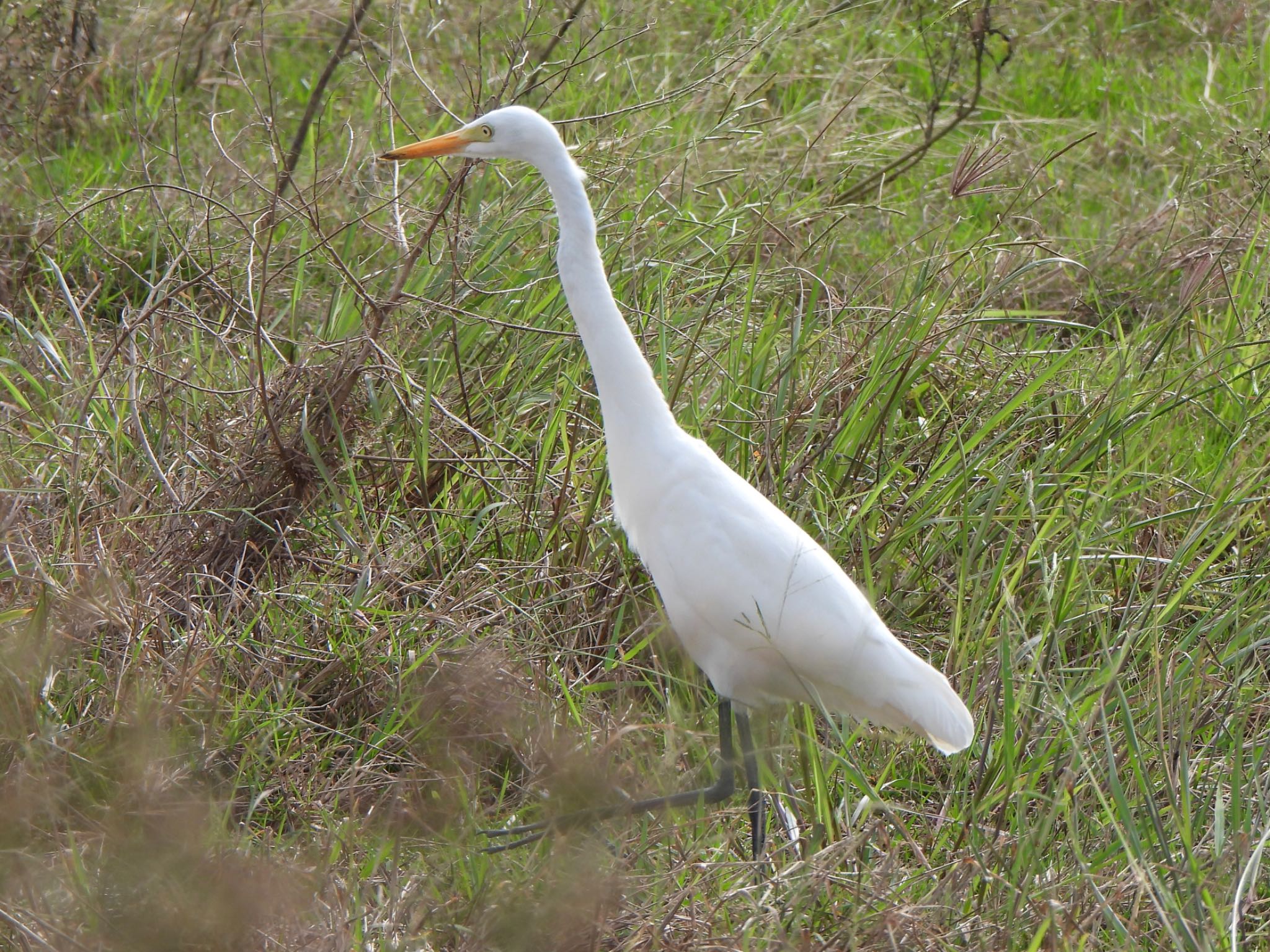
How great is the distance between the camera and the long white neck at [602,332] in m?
2.37

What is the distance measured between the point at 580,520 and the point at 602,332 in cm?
73

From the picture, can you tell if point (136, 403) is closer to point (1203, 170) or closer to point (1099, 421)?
point (1099, 421)

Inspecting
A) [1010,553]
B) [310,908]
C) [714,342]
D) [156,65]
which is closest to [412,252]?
[714,342]

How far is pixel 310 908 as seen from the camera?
6.06ft

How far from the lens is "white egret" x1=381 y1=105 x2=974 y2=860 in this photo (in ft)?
7.77

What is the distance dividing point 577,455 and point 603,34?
1.92m

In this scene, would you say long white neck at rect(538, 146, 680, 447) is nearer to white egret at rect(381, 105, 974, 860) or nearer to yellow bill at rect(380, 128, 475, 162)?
white egret at rect(381, 105, 974, 860)

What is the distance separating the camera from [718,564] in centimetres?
247

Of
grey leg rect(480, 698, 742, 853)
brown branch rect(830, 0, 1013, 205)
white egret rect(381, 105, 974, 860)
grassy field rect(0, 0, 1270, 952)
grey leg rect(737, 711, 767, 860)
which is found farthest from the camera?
brown branch rect(830, 0, 1013, 205)

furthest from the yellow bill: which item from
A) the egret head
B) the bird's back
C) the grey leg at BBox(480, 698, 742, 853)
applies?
the grey leg at BBox(480, 698, 742, 853)

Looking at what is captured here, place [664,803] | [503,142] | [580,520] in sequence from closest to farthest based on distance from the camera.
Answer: [664,803] → [503,142] → [580,520]

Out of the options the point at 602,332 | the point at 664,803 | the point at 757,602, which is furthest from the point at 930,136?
the point at 664,803

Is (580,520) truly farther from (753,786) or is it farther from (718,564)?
(753,786)

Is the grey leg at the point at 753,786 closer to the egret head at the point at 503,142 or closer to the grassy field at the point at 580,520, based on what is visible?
the grassy field at the point at 580,520
